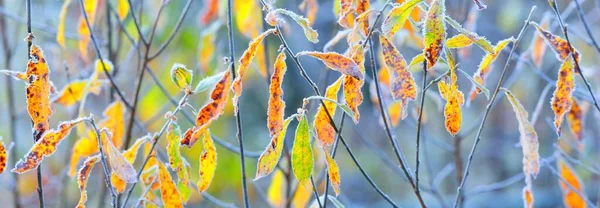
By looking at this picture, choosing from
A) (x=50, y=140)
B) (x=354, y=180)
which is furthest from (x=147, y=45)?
(x=354, y=180)

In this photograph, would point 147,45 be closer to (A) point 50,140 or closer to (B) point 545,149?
(A) point 50,140

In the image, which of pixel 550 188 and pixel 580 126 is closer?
pixel 580 126

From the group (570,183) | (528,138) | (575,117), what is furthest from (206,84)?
(570,183)

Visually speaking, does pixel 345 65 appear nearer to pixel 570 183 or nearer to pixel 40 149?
pixel 40 149

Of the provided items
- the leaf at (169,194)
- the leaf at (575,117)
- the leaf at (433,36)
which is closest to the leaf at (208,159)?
the leaf at (169,194)

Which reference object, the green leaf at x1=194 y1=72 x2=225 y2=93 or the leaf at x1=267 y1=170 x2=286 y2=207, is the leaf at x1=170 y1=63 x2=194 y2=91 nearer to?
the green leaf at x1=194 y1=72 x2=225 y2=93

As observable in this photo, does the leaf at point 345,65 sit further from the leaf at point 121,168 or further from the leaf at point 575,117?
the leaf at point 575,117
